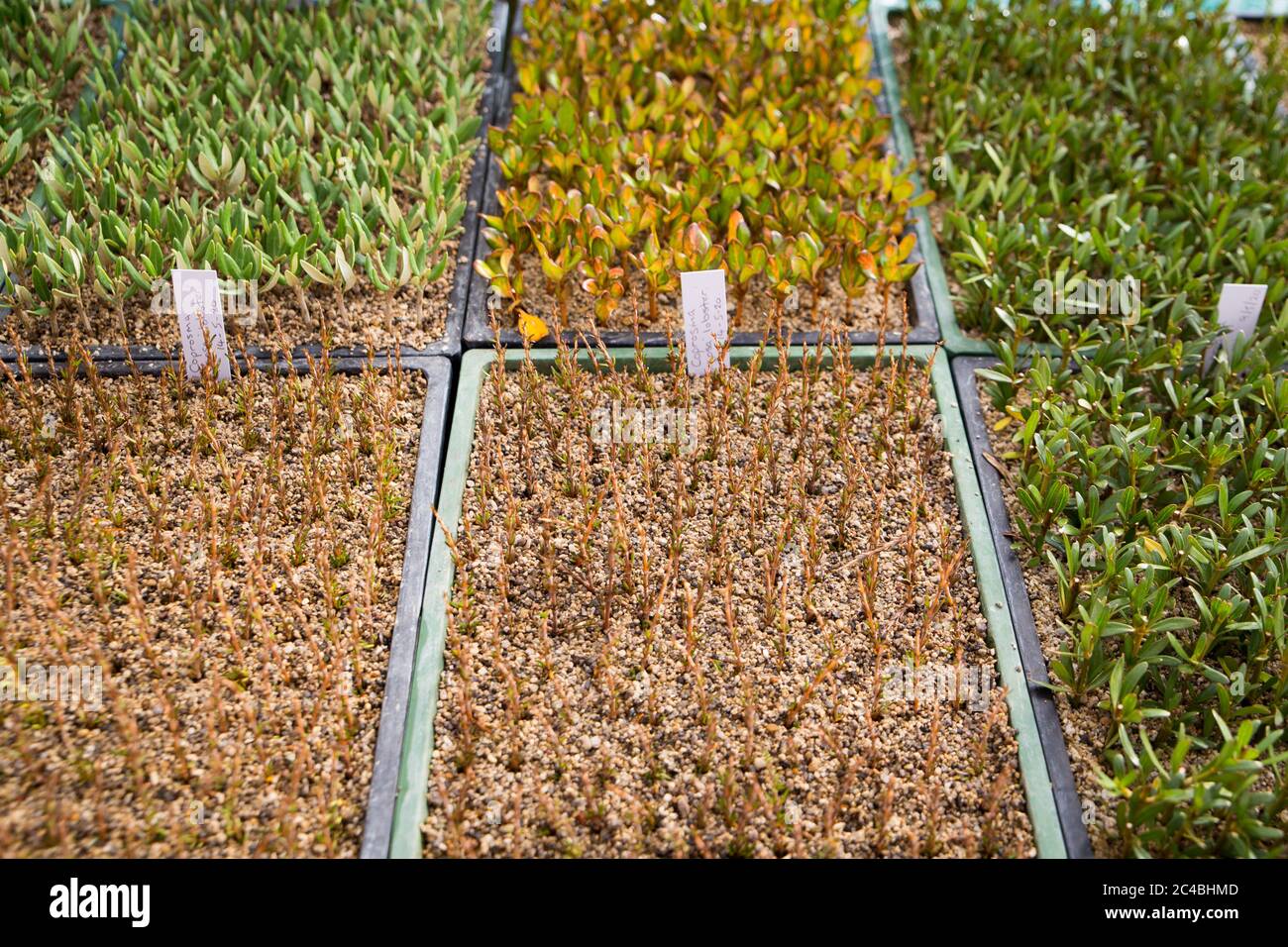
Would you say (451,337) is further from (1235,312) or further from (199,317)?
(1235,312)

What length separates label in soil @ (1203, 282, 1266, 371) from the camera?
2.12 metres

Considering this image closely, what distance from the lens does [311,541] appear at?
1.88m

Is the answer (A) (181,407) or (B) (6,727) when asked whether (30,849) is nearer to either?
(B) (6,727)

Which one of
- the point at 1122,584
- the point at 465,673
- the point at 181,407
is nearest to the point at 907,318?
the point at 1122,584

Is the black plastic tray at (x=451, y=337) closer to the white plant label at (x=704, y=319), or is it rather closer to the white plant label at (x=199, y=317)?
the white plant label at (x=199, y=317)

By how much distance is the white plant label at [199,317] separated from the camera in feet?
6.56

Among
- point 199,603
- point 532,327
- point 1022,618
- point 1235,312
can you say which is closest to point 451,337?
point 532,327

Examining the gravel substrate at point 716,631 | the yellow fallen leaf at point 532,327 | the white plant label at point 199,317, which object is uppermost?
the yellow fallen leaf at point 532,327

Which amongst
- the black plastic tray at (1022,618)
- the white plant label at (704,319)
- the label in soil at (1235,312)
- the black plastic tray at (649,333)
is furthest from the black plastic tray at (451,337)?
the label in soil at (1235,312)

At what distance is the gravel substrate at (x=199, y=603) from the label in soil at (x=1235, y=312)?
159 centimetres

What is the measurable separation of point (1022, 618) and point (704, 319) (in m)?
0.82

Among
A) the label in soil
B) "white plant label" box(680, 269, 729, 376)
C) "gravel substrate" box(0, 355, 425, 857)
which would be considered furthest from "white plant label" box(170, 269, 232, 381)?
the label in soil

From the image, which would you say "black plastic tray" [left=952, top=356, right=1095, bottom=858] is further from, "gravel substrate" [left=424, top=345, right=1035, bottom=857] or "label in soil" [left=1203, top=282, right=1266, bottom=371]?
"label in soil" [left=1203, top=282, right=1266, bottom=371]

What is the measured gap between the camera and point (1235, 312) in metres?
2.15
